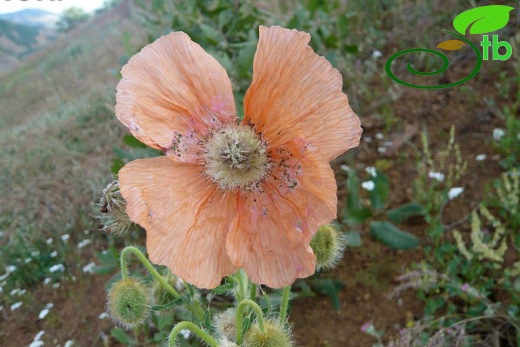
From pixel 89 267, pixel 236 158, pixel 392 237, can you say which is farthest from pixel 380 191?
pixel 89 267

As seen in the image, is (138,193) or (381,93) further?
(381,93)

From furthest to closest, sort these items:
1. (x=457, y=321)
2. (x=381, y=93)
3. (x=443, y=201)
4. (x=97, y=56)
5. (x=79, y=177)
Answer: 1. (x=97, y=56)
2. (x=79, y=177)
3. (x=381, y=93)
4. (x=443, y=201)
5. (x=457, y=321)

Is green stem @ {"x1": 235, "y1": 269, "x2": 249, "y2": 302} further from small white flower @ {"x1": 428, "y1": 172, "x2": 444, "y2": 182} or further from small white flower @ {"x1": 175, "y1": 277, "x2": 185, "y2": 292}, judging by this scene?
small white flower @ {"x1": 428, "y1": 172, "x2": 444, "y2": 182}

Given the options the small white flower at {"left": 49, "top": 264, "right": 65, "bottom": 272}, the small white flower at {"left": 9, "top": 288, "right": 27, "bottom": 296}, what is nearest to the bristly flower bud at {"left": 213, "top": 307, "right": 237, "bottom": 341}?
the small white flower at {"left": 49, "top": 264, "right": 65, "bottom": 272}

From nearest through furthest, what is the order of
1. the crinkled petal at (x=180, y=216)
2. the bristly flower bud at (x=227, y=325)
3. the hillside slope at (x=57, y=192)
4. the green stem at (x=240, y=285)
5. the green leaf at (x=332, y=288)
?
the crinkled petal at (x=180, y=216)
the green stem at (x=240, y=285)
the bristly flower bud at (x=227, y=325)
the green leaf at (x=332, y=288)
the hillside slope at (x=57, y=192)

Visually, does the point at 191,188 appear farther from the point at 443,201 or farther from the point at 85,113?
the point at 85,113

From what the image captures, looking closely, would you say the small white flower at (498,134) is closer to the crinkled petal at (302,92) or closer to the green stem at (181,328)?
the crinkled petal at (302,92)

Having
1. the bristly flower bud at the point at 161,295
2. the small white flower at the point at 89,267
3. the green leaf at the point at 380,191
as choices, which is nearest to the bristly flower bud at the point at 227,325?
the bristly flower bud at the point at 161,295

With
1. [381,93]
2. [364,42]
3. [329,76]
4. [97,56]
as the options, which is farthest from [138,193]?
[97,56]
